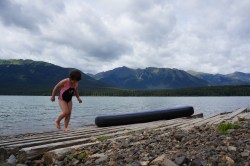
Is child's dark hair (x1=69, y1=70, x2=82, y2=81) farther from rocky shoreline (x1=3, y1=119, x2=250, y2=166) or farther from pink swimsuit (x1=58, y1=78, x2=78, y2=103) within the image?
rocky shoreline (x1=3, y1=119, x2=250, y2=166)

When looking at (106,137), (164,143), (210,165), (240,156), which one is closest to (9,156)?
(106,137)

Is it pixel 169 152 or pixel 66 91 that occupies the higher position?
pixel 66 91

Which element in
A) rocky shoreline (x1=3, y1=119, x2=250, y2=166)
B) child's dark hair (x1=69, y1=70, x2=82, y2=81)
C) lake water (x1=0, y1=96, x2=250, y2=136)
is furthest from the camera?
lake water (x1=0, y1=96, x2=250, y2=136)

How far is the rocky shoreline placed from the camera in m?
5.09

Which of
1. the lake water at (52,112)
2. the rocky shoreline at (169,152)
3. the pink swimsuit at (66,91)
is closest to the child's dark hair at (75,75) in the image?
the pink swimsuit at (66,91)

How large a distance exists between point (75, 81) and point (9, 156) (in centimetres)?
462

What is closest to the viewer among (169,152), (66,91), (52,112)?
(169,152)

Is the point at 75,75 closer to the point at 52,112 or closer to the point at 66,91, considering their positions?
the point at 66,91

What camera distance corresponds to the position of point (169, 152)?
18.7ft

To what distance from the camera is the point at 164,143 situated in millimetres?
6574

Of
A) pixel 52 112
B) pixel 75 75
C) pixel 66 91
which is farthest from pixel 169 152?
pixel 52 112

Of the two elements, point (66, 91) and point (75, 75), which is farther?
point (66, 91)

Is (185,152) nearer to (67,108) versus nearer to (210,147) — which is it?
(210,147)

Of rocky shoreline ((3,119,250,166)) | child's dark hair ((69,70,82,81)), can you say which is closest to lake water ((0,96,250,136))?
child's dark hair ((69,70,82,81))
